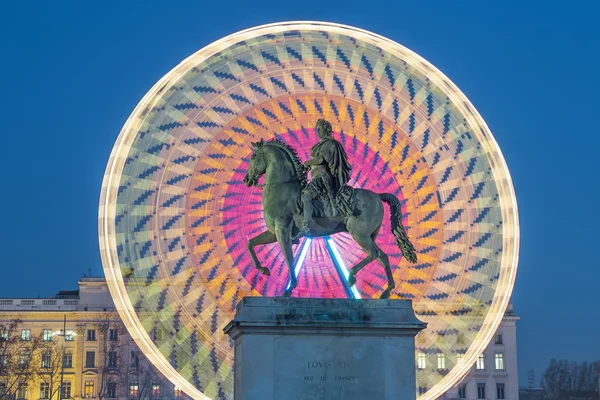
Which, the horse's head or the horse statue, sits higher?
the horse's head

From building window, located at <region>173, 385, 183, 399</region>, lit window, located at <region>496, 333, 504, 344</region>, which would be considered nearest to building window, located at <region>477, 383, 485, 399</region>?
lit window, located at <region>496, 333, 504, 344</region>

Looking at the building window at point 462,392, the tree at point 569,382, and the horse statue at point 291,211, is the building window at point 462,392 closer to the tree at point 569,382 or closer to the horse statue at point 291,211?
the tree at point 569,382

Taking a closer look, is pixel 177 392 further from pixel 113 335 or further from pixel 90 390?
pixel 90 390

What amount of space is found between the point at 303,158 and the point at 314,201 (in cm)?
1030

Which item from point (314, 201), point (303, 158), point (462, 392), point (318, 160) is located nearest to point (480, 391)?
point (462, 392)

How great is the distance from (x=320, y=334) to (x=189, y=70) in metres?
15.3

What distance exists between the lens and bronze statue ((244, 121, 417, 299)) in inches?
955

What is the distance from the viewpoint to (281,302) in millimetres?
23078

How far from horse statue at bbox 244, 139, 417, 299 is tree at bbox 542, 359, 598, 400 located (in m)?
110

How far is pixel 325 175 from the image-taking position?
24.5 m

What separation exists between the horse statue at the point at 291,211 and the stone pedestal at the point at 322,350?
50.8 inches

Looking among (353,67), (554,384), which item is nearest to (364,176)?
(353,67)

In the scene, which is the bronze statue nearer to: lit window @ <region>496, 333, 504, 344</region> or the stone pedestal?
the stone pedestal

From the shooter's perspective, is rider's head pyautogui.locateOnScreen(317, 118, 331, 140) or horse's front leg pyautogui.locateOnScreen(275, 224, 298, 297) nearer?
horse's front leg pyautogui.locateOnScreen(275, 224, 298, 297)
